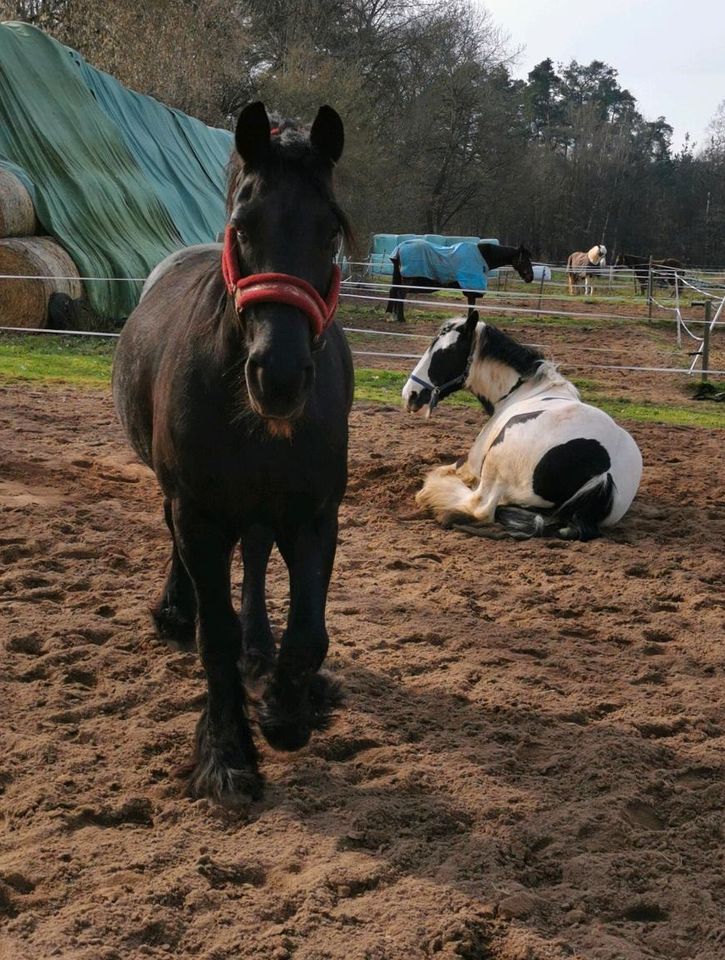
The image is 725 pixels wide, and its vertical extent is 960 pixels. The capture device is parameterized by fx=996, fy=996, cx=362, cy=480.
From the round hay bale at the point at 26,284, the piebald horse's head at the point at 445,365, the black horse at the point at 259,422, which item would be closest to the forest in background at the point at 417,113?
the round hay bale at the point at 26,284

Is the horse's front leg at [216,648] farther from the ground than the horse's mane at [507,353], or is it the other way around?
the horse's mane at [507,353]

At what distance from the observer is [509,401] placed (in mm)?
6660

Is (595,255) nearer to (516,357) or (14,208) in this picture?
(14,208)

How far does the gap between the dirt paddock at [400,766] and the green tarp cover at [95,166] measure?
10.4 m

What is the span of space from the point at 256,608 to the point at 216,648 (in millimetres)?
779

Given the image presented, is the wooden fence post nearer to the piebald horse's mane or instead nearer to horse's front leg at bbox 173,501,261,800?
the piebald horse's mane

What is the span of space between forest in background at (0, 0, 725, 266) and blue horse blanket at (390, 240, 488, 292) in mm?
4406

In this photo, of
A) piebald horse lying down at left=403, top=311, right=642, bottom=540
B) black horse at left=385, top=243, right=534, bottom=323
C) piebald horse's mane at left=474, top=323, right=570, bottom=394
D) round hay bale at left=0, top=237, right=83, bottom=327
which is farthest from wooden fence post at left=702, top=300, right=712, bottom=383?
round hay bale at left=0, top=237, right=83, bottom=327

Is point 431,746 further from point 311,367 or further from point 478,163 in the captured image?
point 478,163

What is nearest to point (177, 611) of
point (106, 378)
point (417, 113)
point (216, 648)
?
point (216, 648)

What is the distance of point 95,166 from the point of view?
55.1 feet

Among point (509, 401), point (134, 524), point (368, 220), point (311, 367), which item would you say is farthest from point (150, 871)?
point (368, 220)

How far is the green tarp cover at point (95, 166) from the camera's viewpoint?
15461 millimetres

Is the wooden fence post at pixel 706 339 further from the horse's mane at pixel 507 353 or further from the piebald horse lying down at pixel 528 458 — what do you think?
the piebald horse lying down at pixel 528 458
